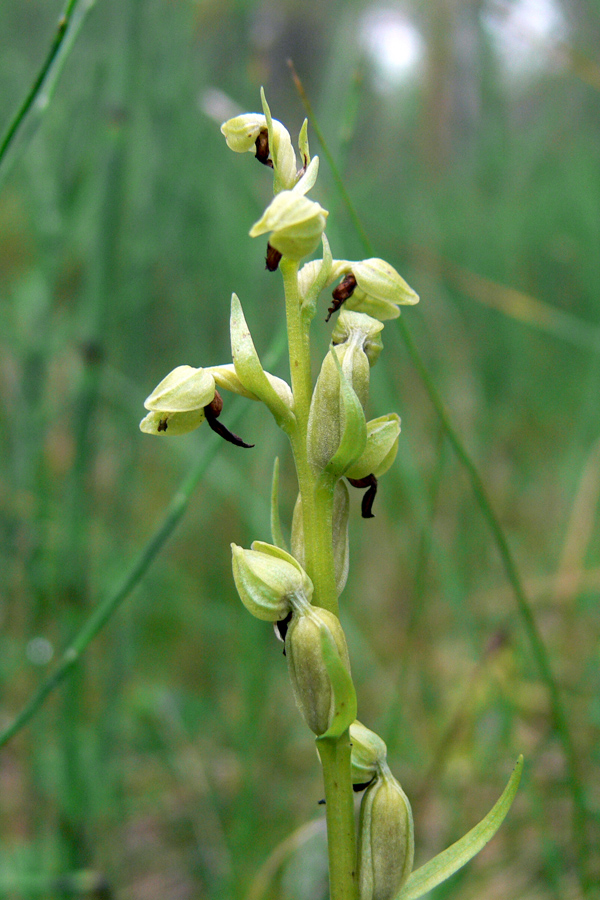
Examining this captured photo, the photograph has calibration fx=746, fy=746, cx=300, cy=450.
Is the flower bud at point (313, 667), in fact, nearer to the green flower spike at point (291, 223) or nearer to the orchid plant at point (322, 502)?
the orchid plant at point (322, 502)

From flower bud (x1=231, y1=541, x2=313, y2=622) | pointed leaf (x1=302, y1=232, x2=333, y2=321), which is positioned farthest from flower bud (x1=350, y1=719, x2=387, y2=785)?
pointed leaf (x1=302, y1=232, x2=333, y2=321)

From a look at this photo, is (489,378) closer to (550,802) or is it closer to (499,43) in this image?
(499,43)

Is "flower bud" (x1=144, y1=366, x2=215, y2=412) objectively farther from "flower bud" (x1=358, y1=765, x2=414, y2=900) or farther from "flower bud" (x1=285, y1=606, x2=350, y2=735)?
"flower bud" (x1=358, y1=765, x2=414, y2=900)

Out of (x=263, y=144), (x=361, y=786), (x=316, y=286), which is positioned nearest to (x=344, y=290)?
(x=316, y=286)

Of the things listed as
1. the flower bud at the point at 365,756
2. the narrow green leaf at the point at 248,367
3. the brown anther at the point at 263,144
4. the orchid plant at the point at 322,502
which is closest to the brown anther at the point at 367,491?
the orchid plant at the point at 322,502

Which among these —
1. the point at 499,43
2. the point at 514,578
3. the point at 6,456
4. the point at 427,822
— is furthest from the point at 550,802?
the point at 499,43

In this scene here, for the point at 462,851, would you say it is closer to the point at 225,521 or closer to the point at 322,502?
the point at 322,502

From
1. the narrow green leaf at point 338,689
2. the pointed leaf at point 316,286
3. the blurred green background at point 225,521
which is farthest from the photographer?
the blurred green background at point 225,521
